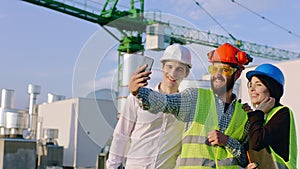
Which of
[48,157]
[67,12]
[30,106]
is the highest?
[67,12]

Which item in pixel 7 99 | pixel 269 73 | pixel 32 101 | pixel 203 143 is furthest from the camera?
pixel 32 101

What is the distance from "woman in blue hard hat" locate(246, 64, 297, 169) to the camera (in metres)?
3.23

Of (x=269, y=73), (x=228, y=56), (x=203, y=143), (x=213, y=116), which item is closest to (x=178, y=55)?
(x=228, y=56)

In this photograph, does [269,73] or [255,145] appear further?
[269,73]

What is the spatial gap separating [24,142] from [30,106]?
915 inches

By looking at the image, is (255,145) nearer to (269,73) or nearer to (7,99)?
(269,73)

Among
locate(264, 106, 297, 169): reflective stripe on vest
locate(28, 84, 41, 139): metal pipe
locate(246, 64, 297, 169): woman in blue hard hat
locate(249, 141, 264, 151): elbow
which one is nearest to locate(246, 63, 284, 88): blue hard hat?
locate(246, 64, 297, 169): woman in blue hard hat

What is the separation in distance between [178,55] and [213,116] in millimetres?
412

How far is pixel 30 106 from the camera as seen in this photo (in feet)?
124

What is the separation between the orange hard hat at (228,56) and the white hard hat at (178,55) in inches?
5.6

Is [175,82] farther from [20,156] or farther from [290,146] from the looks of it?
[20,156]

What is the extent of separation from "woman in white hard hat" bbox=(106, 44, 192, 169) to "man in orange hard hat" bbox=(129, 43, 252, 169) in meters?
0.16

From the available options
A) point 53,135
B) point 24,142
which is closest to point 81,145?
point 53,135

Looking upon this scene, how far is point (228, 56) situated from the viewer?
3102 millimetres
